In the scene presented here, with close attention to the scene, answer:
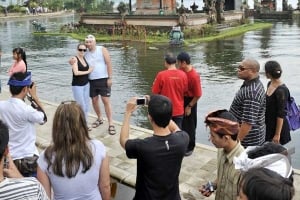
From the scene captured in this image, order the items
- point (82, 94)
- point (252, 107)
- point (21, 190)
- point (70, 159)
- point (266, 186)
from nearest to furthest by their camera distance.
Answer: point (266, 186), point (21, 190), point (70, 159), point (252, 107), point (82, 94)

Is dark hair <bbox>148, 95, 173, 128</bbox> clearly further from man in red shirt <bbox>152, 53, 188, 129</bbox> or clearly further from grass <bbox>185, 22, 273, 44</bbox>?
grass <bbox>185, 22, 273, 44</bbox>

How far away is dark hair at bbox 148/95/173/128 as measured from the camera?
309 cm

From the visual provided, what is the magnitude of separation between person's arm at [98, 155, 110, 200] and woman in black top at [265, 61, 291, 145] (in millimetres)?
2457

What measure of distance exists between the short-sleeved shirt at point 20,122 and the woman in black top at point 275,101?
2.67 m

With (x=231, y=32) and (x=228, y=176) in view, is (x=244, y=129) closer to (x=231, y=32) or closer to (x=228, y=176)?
(x=228, y=176)

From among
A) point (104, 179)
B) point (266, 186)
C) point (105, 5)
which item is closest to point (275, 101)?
point (104, 179)

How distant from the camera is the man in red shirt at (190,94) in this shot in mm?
5668

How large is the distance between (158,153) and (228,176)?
560mm

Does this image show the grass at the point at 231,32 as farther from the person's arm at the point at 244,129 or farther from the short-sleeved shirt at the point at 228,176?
the short-sleeved shirt at the point at 228,176

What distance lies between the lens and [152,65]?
1664 cm

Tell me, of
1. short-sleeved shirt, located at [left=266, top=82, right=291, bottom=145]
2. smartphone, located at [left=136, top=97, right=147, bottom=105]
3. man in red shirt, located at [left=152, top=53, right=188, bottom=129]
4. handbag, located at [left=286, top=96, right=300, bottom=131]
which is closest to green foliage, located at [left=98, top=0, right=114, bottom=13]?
man in red shirt, located at [left=152, top=53, right=188, bottom=129]

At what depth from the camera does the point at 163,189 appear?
3.23 meters

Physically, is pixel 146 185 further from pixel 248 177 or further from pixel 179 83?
pixel 179 83

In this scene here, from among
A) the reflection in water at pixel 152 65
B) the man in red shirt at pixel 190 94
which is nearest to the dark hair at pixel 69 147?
the man in red shirt at pixel 190 94
